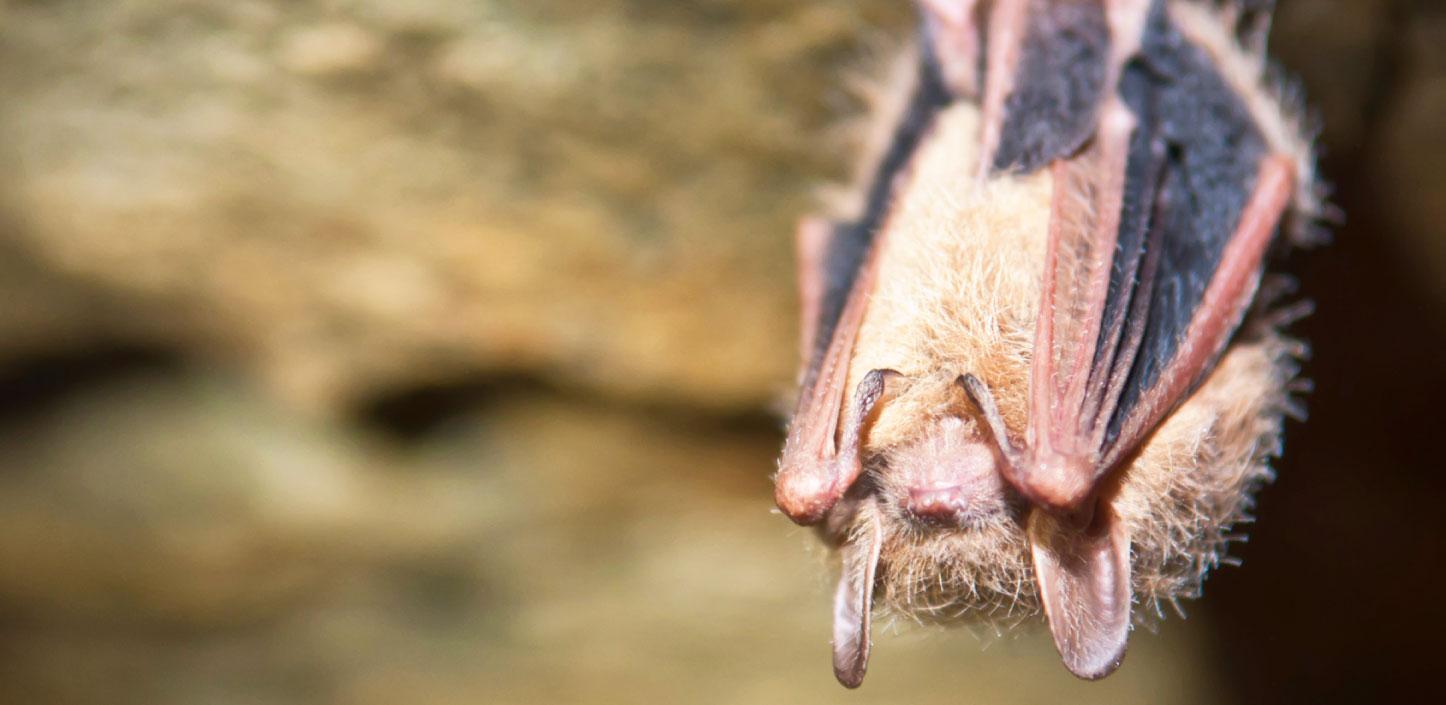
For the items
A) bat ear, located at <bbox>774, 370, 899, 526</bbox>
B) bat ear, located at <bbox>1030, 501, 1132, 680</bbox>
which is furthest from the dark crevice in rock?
bat ear, located at <bbox>1030, 501, 1132, 680</bbox>

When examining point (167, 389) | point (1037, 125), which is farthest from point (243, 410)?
point (1037, 125)

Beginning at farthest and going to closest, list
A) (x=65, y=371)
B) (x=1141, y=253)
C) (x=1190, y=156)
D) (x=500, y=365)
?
(x=65, y=371) → (x=500, y=365) → (x=1190, y=156) → (x=1141, y=253)

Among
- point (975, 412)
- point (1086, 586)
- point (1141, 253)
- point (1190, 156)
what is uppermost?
point (1190, 156)

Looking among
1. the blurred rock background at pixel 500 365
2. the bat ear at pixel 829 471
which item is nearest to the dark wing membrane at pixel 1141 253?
the bat ear at pixel 829 471

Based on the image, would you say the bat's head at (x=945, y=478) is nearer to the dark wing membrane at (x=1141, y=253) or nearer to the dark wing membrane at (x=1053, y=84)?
the dark wing membrane at (x=1141, y=253)

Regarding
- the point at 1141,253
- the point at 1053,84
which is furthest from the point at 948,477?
the point at 1053,84

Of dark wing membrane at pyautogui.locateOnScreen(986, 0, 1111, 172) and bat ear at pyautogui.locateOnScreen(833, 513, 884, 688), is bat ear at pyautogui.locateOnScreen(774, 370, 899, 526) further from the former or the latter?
dark wing membrane at pyautogui.locateOnScreen(986, 0, 1111, 172)

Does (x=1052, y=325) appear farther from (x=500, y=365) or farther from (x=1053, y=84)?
(x=500, y=365)

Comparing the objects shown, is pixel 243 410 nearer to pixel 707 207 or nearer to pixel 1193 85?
pixel 707 207
